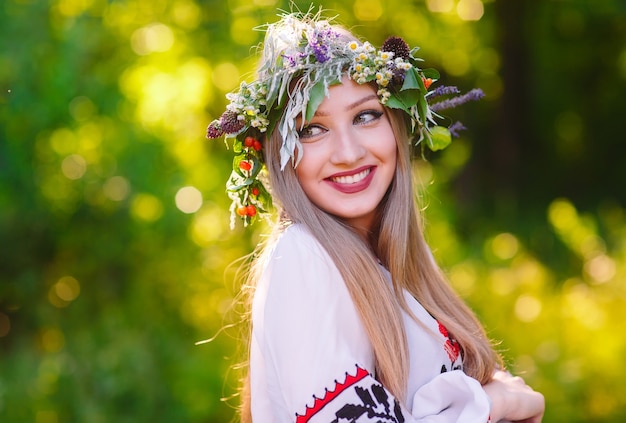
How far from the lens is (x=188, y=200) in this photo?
5.12m

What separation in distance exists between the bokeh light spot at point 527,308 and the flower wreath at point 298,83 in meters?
2.47

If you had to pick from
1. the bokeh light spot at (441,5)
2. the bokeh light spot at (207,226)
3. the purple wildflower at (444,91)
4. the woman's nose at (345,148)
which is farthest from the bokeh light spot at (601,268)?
the woman's nose at (345,148)

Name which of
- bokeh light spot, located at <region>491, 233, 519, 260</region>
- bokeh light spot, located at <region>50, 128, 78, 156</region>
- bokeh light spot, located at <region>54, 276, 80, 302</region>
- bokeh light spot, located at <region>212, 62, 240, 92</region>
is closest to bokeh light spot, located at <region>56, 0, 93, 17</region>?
bokeh light spot, located at <region>50, 128, 78, 156</region>

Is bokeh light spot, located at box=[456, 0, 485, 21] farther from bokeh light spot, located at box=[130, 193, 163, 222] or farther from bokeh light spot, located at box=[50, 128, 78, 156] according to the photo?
bokeh light spot, located at box=[50, 128, 78, 156]

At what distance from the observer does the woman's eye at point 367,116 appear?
7.77ft

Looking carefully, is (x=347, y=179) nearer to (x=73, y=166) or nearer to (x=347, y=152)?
(x=347, y=152)

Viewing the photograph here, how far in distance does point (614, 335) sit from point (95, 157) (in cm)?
337

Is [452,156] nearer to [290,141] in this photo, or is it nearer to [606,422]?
[606,422]

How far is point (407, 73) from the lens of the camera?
7.95ft

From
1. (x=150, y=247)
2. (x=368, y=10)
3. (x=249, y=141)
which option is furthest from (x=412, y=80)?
(x=368, y=10)

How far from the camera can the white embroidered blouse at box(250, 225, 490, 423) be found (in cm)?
201

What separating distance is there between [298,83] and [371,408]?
942 mm

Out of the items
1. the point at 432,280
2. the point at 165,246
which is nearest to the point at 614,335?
the point at 432,280

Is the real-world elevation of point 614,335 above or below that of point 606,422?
above
